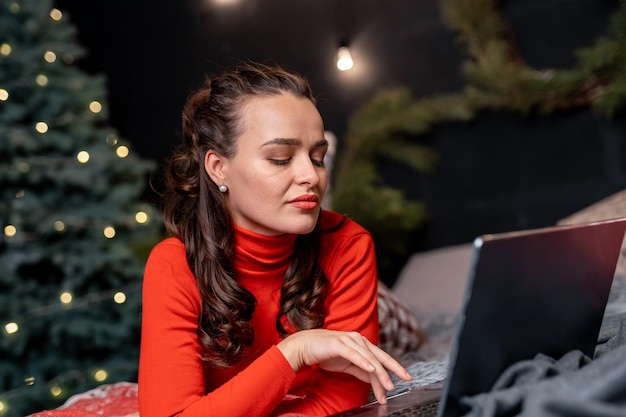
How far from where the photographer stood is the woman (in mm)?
1228

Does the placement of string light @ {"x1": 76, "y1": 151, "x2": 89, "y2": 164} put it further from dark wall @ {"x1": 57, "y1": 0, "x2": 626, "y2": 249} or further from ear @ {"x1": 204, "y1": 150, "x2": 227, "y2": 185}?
ear @ {"x1": 204, "y1": 150, "x2": 227, "y2": 185}

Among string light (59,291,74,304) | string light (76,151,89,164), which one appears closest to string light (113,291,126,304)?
string light (59,291,74,304)

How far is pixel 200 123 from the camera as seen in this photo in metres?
1.56

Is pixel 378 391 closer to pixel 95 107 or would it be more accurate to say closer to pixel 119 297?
pixel 119 297

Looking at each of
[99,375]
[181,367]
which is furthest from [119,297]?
[181,367]

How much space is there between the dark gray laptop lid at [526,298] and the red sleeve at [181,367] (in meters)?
0.43

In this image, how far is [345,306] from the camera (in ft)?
4.96

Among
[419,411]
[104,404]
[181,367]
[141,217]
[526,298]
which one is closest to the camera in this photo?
[526,298]

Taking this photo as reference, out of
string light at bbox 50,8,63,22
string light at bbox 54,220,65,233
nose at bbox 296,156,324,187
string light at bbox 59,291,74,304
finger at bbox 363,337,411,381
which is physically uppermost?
string light at bbox 50,8,63,22

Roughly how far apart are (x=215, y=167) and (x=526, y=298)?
2.57 feet

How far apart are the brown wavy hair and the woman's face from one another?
0.04 m

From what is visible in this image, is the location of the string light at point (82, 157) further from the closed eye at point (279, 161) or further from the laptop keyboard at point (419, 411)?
the laptop keyboard at point (419, 411)

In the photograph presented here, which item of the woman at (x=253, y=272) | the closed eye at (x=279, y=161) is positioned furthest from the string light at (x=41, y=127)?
the closed eye at (x=279, y=161)

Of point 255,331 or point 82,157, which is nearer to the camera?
point 255,331
